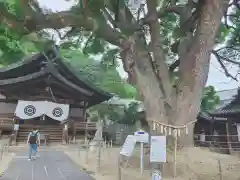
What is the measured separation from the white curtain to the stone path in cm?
595

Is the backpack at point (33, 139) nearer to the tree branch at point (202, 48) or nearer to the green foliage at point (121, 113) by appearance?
the tree branch at point (202, 48)

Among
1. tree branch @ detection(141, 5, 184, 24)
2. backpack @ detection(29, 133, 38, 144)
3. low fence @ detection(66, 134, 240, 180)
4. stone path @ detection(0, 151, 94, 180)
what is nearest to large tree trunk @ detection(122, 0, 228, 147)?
low fence @ detection(66, 134, 240, 180)

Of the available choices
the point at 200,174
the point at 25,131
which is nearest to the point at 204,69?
the point at 200,174

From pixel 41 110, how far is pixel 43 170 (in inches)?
318

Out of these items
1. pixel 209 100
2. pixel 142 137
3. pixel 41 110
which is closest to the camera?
pixel 142 137

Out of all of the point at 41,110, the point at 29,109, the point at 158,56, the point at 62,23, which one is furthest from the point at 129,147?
the point at 29,109

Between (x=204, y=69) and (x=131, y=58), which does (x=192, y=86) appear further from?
(x=131, y=58)

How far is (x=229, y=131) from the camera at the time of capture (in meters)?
17.6

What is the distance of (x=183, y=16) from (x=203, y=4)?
786mm

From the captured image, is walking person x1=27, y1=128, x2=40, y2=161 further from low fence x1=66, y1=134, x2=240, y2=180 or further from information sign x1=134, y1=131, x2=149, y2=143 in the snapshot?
information sign x1=134, y1=131, x2=149, y2=143

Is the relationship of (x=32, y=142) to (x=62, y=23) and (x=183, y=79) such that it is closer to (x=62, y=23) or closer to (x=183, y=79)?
(x=62, y=23)

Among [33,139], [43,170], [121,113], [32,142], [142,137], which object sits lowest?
[43,170]

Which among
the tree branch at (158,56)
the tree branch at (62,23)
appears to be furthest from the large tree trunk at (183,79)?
the tree branch at (62,23)

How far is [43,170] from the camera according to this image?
745 centimetres
